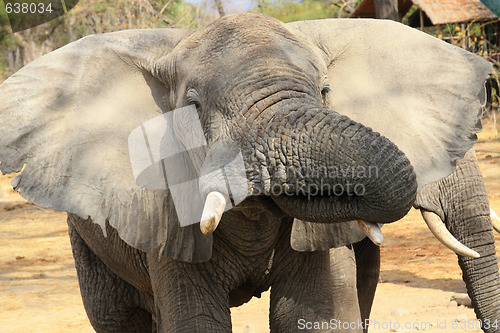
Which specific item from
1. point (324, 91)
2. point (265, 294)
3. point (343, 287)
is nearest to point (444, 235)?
point (343, 287)

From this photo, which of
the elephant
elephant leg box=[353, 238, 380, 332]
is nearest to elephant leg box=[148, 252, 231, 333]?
the elephant

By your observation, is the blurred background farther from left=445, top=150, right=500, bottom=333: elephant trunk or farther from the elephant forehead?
the elephant forehead

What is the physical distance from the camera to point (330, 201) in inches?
98.1

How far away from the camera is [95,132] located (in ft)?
10.2

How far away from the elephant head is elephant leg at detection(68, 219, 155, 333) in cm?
111

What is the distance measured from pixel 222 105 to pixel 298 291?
0.86 m

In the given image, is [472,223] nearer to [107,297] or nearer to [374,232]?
[107,297]

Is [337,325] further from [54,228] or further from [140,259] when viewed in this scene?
[54,228]

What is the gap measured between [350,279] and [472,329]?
1.79m

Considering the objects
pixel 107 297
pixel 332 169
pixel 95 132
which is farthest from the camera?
pixel 107 297

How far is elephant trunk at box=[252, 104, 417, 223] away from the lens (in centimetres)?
233

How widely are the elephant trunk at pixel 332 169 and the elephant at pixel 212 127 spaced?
0.29 ft

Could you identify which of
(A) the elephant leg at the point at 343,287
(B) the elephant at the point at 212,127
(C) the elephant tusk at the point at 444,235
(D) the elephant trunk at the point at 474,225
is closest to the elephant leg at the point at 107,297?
(B) the elephant at the point at 212,127

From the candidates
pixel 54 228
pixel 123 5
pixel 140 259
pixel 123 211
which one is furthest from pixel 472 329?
pixel 123 5
